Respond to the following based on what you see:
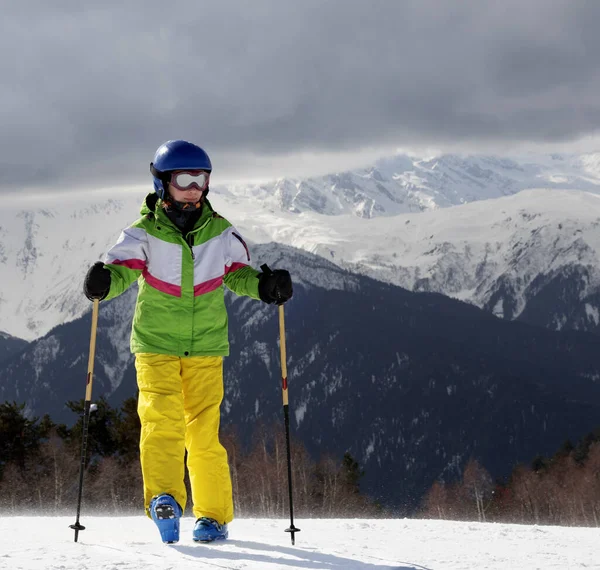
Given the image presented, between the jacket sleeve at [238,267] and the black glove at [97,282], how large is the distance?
114cm

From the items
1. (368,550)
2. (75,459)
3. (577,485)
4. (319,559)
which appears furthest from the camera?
(577,485)

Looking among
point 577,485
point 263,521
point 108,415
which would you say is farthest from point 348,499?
point 263,521

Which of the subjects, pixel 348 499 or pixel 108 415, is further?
pixel 348 499

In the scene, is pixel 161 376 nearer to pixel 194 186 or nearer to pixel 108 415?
pixel 194 186

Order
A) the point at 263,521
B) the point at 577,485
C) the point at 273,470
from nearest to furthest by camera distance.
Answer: the point at 263,521 < the point at 273,470 < the point at 577,485

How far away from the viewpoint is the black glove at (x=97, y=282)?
7977 millimetres

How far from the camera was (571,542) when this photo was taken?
27.9 ft

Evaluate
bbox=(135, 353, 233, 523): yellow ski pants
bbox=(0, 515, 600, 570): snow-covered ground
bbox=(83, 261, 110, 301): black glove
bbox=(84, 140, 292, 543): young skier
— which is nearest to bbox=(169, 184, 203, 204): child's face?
bbox=(84, 140, 292, 543): young skier

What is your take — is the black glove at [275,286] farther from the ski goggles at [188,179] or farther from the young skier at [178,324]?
the ski goggles at [188,179]

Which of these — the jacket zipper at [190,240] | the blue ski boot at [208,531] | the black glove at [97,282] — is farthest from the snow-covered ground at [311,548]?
the jacket zipper at [190,240]

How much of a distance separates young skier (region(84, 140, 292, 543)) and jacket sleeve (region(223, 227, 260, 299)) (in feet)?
0.41

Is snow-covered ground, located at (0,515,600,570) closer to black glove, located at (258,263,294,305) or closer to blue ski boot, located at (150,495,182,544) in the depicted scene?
blue ski boot, located at (150,495,182,544)

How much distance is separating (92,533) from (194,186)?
10.6 feet

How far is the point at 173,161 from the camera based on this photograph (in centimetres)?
827
